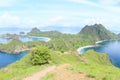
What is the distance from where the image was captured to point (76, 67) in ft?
84.9

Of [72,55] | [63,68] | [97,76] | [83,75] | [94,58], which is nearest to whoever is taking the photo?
[97,76]

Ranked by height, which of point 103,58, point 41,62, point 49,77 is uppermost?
point 49,77

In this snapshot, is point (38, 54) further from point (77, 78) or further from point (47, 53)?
point (77, 78)

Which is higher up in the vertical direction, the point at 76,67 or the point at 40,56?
the point at 76,67

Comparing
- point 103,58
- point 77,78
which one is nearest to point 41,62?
point 77,78

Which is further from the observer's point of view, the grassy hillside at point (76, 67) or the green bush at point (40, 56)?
the green bush at point (40, 56)

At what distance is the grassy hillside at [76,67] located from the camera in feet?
72.1

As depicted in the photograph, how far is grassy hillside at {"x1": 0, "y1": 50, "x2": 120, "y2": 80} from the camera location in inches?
865

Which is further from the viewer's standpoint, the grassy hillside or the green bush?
the green bush

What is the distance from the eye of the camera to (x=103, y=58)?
131 meters

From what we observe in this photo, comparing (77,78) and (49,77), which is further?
(49,77)

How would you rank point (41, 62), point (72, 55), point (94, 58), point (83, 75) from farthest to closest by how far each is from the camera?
point (94, 58) < point (72, 55) < point (41, 62) < point (83, 75)

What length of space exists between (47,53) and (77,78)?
46034 millimetres

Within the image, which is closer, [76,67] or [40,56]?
[76,67]
